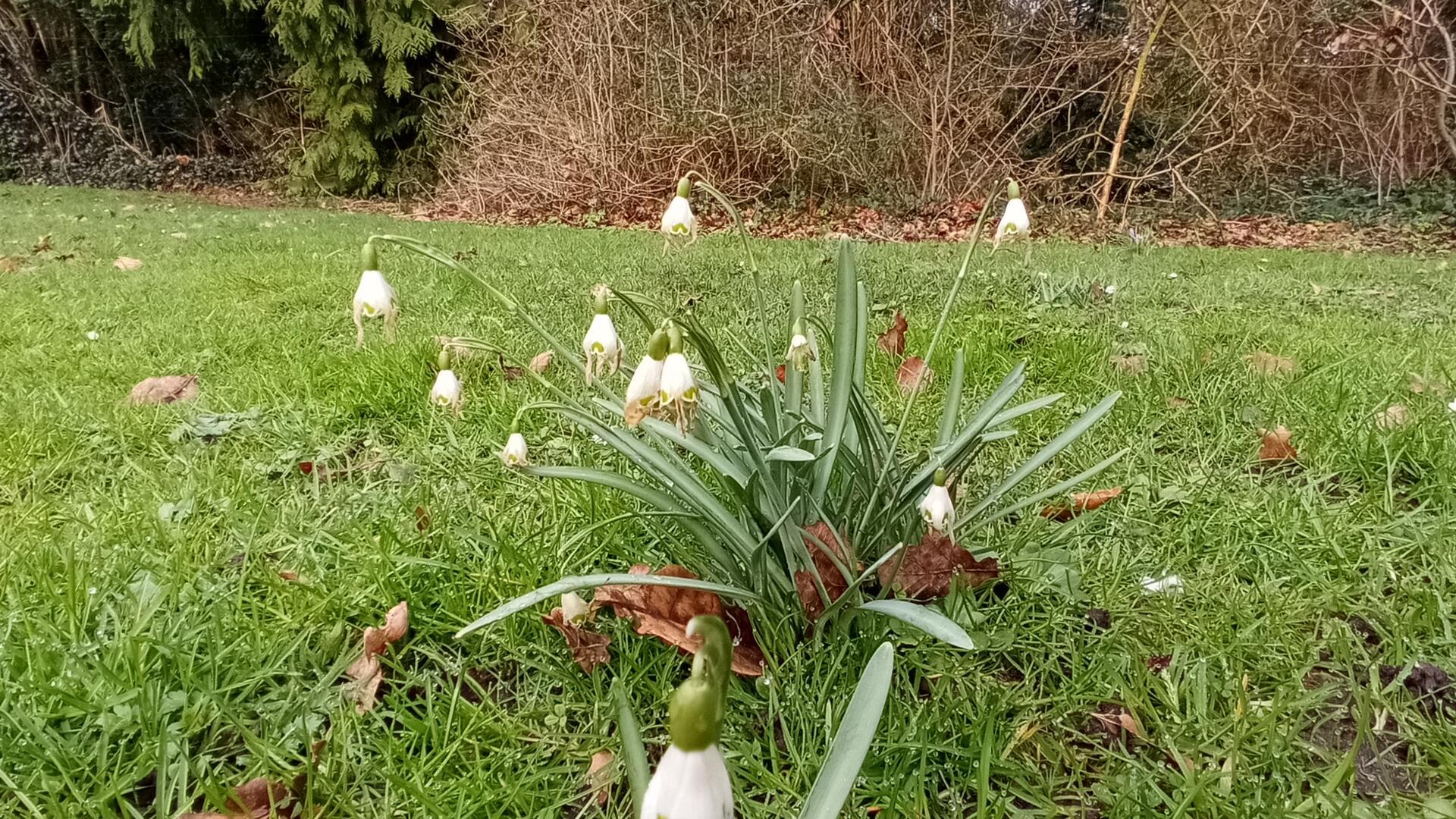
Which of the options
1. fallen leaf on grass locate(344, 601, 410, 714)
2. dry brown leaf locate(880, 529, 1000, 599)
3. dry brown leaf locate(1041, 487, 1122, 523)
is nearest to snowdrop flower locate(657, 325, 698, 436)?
dry brown leaf locate(880, 529, 1000, 599)

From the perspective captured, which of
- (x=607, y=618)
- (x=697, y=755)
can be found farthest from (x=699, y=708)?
(x=607, y=618)

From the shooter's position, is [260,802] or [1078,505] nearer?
[260,802]

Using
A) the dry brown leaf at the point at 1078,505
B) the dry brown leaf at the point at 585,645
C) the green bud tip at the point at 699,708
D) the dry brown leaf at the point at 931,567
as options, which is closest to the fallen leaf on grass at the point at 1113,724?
the dry brown leaf at the point at 931,567

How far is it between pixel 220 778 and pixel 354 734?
160 millimetres

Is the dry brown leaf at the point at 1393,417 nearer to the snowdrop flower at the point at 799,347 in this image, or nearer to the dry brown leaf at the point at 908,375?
the dry brown leaf at the point at 908,375

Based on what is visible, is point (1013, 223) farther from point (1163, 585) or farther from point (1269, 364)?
point (1269, 364)

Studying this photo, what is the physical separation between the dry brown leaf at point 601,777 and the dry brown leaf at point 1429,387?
235 cm

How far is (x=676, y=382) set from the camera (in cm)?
100

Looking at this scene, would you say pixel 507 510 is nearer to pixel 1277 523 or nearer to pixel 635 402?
pixel 635 402

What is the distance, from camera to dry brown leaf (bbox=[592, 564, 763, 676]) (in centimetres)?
130

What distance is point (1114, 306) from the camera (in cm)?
355

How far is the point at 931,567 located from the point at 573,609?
0.58 m

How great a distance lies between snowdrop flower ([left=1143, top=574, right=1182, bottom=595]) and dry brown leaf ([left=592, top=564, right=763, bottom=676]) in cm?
69

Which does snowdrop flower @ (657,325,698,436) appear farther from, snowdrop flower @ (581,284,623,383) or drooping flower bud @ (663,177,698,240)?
drooping flower bud @ (663,177,698,240)
